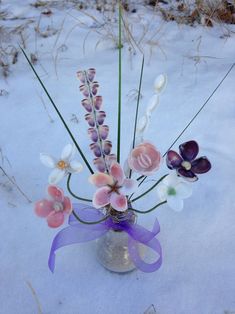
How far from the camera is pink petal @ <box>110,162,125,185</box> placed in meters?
0.71

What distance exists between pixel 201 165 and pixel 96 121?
20cm

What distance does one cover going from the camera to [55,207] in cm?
74

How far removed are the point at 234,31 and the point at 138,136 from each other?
1.11m

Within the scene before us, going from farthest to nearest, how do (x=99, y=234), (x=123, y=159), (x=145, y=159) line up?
(x=123, y=159), (x=99, y=234), (x=145, y=159)

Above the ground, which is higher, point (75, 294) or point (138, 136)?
point (138, 136)

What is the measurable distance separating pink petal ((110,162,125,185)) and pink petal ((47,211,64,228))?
11cm

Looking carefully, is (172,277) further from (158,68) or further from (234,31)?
(234,31)

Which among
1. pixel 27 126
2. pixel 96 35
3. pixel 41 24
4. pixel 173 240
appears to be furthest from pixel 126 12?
pixel 173 240

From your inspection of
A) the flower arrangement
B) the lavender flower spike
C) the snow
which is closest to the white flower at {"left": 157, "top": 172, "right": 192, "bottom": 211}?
the flower arrangement

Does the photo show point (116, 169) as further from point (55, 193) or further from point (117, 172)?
point (55, 193)

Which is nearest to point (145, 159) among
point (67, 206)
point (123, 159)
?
point (67, 206)

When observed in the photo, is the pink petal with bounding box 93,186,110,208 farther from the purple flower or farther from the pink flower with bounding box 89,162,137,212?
the purple flower

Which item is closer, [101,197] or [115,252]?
[101,197]

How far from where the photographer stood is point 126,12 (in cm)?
183
